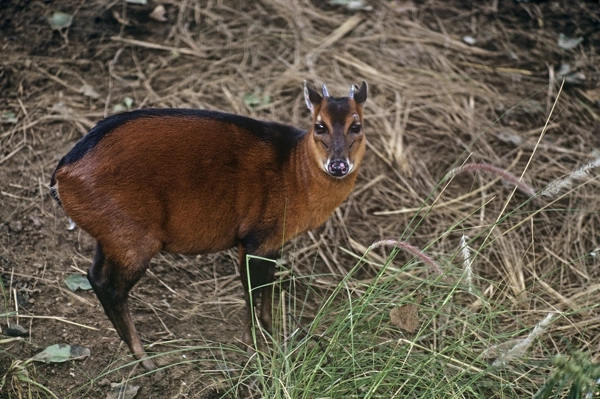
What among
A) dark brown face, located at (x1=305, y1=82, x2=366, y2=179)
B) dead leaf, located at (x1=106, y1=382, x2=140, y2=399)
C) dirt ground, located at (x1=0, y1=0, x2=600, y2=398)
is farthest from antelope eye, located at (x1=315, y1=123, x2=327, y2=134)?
dead leaf, located at (x1=106, y1=382, x2=140, y2=399)

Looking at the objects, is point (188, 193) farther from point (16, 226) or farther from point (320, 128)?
point (16, 226)

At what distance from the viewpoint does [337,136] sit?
4.04 meters

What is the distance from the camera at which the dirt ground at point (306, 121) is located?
4285mm

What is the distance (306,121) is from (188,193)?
1.90 meters

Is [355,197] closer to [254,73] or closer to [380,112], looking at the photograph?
[380,112]

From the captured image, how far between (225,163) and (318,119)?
1.81 ft

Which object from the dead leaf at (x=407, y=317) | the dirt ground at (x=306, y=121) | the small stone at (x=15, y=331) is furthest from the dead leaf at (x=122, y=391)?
the dead leaf at (x=407, y=317)

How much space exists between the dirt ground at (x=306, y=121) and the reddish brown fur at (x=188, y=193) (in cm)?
29

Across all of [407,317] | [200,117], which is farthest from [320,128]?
[407,317]

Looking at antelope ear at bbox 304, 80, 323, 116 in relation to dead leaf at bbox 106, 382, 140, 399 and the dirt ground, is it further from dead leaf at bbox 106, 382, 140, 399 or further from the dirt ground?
dead leaf at bbox 106, 382, 140, 399

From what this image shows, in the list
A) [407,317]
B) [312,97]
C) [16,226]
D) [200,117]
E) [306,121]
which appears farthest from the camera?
[306,121]

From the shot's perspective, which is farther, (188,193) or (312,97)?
(312,97)

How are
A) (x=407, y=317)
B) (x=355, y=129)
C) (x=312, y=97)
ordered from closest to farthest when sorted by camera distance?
(x=407, y=317)
(x=355, y=129)
(x=312, y=97)

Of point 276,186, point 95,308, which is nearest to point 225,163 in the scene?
point 276,186
